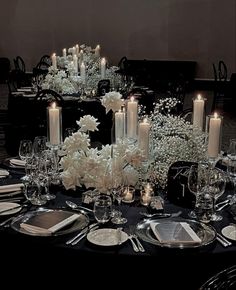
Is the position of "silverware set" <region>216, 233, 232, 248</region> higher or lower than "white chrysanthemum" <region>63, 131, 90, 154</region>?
lower

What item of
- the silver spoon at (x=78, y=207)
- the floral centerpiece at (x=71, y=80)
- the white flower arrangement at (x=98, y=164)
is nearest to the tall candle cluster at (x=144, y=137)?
the white flower arrangement at (x=98, y=164)

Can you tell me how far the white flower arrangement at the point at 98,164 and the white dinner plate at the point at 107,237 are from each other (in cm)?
31

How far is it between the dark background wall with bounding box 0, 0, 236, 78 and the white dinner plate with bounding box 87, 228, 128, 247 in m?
10.1

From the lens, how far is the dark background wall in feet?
37.7

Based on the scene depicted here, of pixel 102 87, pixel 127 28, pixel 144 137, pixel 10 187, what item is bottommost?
pixel 10 187

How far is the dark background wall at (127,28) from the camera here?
11477mm

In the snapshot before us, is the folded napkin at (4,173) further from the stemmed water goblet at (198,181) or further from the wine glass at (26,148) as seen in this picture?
the stemmed water goblet at (198,181)

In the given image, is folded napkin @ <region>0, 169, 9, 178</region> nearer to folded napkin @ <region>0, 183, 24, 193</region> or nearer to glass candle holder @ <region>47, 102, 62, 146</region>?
folded napkin @ <region>0, 183, 24, 193</region>

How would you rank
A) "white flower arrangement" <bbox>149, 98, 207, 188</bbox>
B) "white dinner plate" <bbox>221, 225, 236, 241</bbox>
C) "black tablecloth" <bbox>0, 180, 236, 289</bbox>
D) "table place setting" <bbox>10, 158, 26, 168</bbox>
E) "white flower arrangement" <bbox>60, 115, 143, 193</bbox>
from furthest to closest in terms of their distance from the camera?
"table place setting" <bbox>10, 158, 26, 168</bbox> < "white flower arrangement" <bbox>149, 98, 207, 188</bbox> < "white flower arrangement" <bbox>60, 115, 143, 193</bbox> < "white dinner plate" <bbox>221, 225, 236, 241</bbox> < "black tablecloth" <bbox>0, 180, 236, 289</bbox>

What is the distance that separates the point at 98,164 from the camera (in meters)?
2.23

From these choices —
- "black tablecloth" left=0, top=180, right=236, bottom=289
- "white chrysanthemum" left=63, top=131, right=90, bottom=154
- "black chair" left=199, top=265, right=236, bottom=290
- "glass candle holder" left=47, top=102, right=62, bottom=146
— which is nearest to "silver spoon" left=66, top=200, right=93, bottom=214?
"black tablecloth" left=0, top=180, right=236, bottom=289

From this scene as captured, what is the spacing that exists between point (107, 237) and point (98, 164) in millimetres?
437

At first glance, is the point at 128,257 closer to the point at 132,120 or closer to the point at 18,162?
the point at 132,120

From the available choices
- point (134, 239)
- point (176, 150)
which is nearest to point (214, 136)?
point (176, 150)
